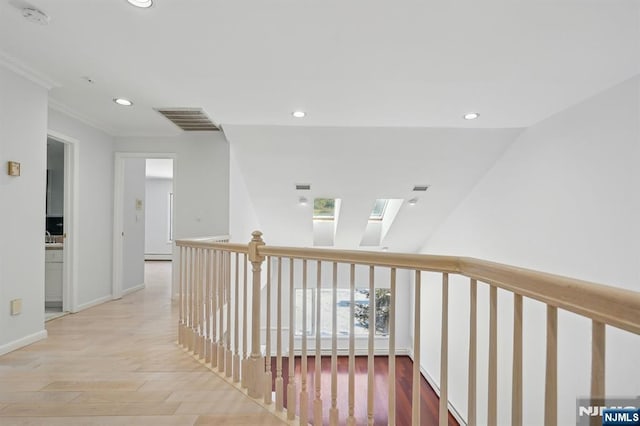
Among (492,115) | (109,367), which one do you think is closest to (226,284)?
(109,367)

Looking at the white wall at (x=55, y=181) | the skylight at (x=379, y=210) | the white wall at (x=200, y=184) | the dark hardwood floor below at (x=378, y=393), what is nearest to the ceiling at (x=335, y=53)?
the white wall at (x=200, y=184)

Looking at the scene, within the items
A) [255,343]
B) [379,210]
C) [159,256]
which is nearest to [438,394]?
[379,210]

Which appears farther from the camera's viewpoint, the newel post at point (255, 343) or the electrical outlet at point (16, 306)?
the electrical outlet at point (16, 306)

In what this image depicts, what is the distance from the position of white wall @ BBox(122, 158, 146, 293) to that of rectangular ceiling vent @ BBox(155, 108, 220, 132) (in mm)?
1411

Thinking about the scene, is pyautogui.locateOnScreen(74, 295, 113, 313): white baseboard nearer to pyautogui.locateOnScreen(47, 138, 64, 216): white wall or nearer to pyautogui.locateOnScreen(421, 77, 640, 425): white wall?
pyautogui.locateOnScreen(47, 138, 64, 216): white wall

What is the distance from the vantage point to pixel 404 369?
629 cm

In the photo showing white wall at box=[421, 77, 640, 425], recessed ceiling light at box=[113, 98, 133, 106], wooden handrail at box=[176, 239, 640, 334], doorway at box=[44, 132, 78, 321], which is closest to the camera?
wooden handrail at box=[176, 239, 640, 334]

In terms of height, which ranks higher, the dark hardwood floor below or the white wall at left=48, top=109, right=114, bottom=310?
the white wall at left=48, top=109, right=114, bottom=310

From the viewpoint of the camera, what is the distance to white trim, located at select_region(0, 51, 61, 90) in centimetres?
244

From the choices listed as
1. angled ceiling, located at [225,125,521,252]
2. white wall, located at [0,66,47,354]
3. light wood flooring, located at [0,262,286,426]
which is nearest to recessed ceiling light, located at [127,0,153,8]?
white wall, located at [0,66,47,354]

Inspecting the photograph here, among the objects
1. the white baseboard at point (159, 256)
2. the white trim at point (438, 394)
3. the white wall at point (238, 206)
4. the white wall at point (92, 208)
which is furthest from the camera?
the white baseboard at point (159, 256)

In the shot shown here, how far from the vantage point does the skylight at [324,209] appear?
19.0ft

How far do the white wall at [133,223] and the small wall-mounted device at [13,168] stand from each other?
2079 millimetres

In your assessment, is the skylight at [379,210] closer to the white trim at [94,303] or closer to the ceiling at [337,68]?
the ceiling at [337,68]
